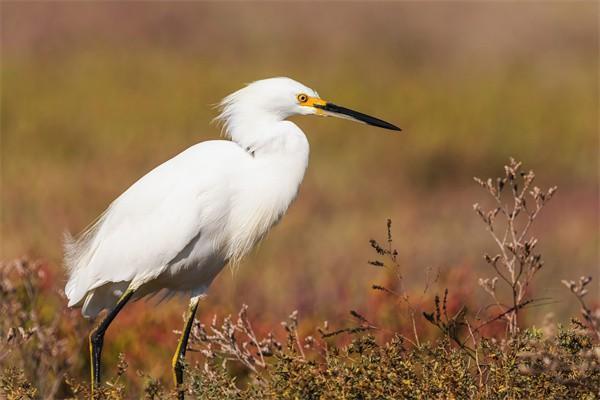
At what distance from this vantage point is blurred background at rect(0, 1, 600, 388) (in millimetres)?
6766

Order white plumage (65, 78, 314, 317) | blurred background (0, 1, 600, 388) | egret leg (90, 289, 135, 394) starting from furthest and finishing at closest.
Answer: blurred background (0, 1, 600, 388), egret leg (90, 289, 135, 394), white plumage (65, 78, 314, 317)

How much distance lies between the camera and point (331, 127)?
11602 mm

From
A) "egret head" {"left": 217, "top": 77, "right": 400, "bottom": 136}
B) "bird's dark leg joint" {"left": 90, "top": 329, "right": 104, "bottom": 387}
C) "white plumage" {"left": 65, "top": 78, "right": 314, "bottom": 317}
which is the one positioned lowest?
"bird's dark leg joint" {"left": 90, "top": 329, "right": 104, "bottom": 387}

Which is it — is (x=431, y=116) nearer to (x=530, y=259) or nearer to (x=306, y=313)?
(x=306, y=313)

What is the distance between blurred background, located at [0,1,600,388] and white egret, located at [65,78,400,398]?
30.6 inches

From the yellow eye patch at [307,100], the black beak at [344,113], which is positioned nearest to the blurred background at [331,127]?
the black beak at [344,113]

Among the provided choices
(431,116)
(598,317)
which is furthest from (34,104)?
(598,317)

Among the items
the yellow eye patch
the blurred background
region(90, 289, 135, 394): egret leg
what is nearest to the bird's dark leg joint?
region(90, 289, 135, 394): egret leg

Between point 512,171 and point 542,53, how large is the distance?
500 inches

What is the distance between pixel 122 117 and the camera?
11.3 meters

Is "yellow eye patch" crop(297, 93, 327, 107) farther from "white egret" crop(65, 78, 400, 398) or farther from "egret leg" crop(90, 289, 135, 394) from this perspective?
"egret leg" crop(90, 289, 135, 394)

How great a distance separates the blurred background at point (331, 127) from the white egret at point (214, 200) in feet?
2.55

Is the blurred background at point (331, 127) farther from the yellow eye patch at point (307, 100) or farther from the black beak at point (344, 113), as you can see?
the yellow eye patch at point (307, 100)

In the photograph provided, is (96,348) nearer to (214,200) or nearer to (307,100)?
(214,200)
